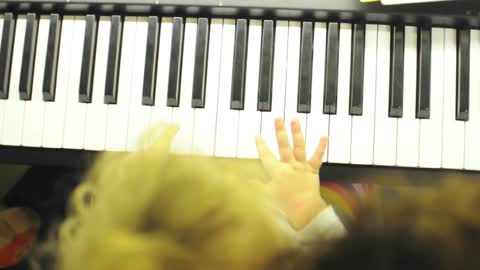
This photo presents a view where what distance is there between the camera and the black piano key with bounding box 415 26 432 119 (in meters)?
0.95

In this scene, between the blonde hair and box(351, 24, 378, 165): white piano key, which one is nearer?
the blonde hair

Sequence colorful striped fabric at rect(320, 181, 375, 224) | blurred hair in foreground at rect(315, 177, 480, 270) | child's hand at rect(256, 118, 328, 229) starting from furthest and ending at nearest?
colorful striped fabric at rect(320, 181, 375, 224)
child's hand at rect(256, 118, 328, 229)
blurred hair in foreground at rect(315, 177, 480, 270)

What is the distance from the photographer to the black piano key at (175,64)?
3.17 feet

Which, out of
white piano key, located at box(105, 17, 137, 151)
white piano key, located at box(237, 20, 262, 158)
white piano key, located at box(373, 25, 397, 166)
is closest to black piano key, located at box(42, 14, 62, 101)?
white piano key, located at box(105, 17, 137, 151)

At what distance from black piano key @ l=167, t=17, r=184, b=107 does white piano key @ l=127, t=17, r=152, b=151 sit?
44 mm

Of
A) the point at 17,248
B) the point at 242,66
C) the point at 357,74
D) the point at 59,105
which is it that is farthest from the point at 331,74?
the point at 17,248

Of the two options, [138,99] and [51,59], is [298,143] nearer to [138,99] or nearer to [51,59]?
[138,99]

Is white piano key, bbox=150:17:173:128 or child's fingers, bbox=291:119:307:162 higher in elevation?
white piano key, bbox=150:17:173:128

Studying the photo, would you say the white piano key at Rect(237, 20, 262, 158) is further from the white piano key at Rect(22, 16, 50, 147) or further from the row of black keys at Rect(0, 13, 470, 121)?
the white piano key at Rect(22, 16, 50, 147)

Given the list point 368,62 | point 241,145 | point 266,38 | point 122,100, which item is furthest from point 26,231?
point 368,62

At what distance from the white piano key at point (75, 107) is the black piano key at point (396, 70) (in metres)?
0.51

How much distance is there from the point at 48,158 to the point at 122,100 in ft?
0.53

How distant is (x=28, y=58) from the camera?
0.99 m

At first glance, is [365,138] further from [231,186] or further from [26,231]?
[26,231]
